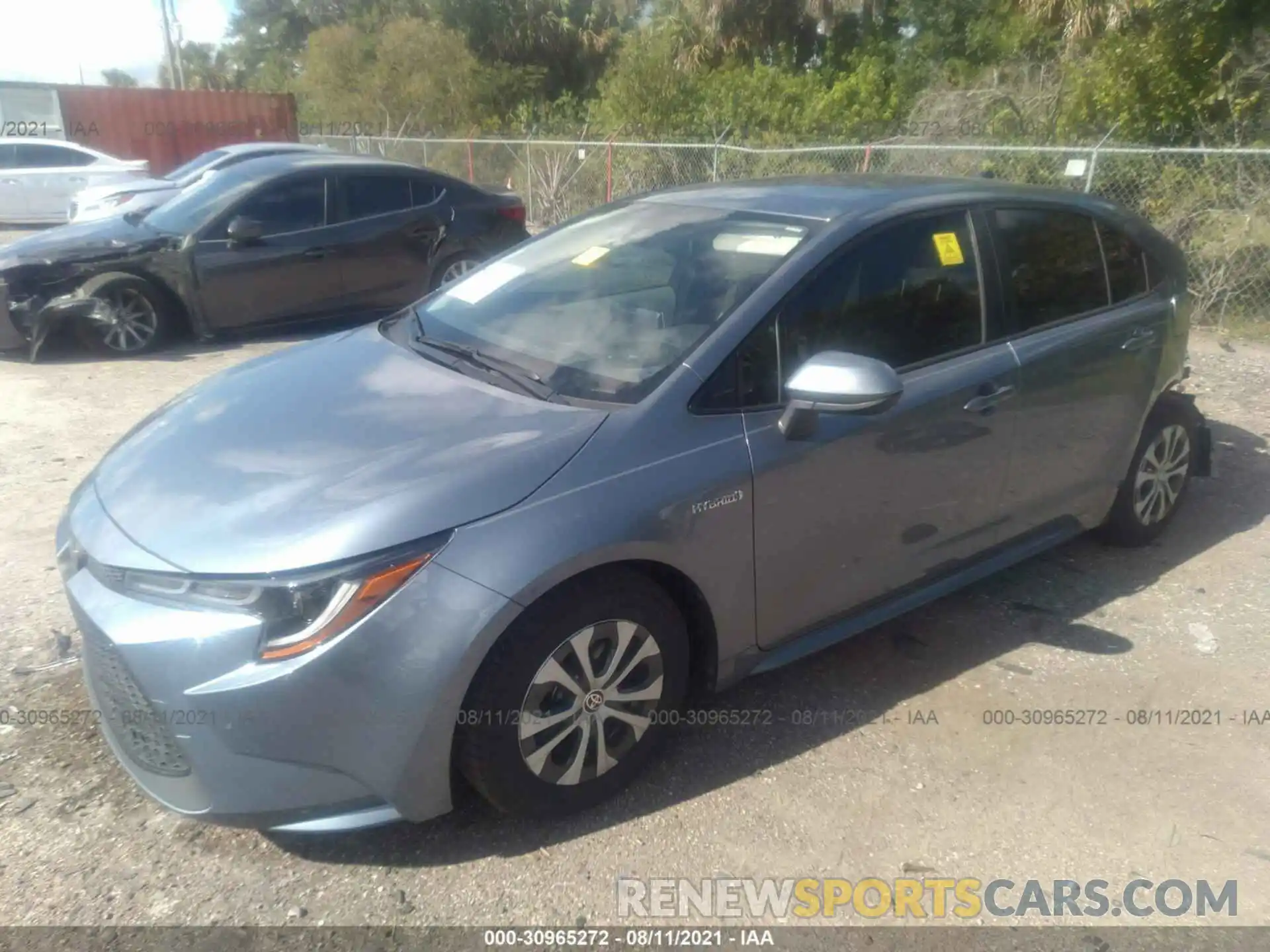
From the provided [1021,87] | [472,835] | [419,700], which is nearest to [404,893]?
[472,835]

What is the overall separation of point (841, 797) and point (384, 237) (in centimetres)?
698

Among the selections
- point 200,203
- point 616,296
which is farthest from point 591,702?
point 200,203

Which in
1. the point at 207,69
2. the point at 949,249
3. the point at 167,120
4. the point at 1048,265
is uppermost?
the point at 207,69

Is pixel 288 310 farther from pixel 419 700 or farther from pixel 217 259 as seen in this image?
pixel 419 700

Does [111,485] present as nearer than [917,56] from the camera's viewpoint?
Yes

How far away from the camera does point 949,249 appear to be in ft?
12.0

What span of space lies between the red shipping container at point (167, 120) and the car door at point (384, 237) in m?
16.8

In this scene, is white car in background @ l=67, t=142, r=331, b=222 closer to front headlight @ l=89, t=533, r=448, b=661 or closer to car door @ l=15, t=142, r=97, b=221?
car door @ l=15, t=142, r=97, b=221

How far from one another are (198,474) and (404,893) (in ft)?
4.07

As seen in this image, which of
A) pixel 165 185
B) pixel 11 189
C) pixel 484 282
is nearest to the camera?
pixel 484 282

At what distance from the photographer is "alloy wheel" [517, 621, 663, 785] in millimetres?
2699

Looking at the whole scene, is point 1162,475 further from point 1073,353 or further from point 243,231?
point 243,231

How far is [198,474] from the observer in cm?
281

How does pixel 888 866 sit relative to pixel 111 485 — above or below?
below
